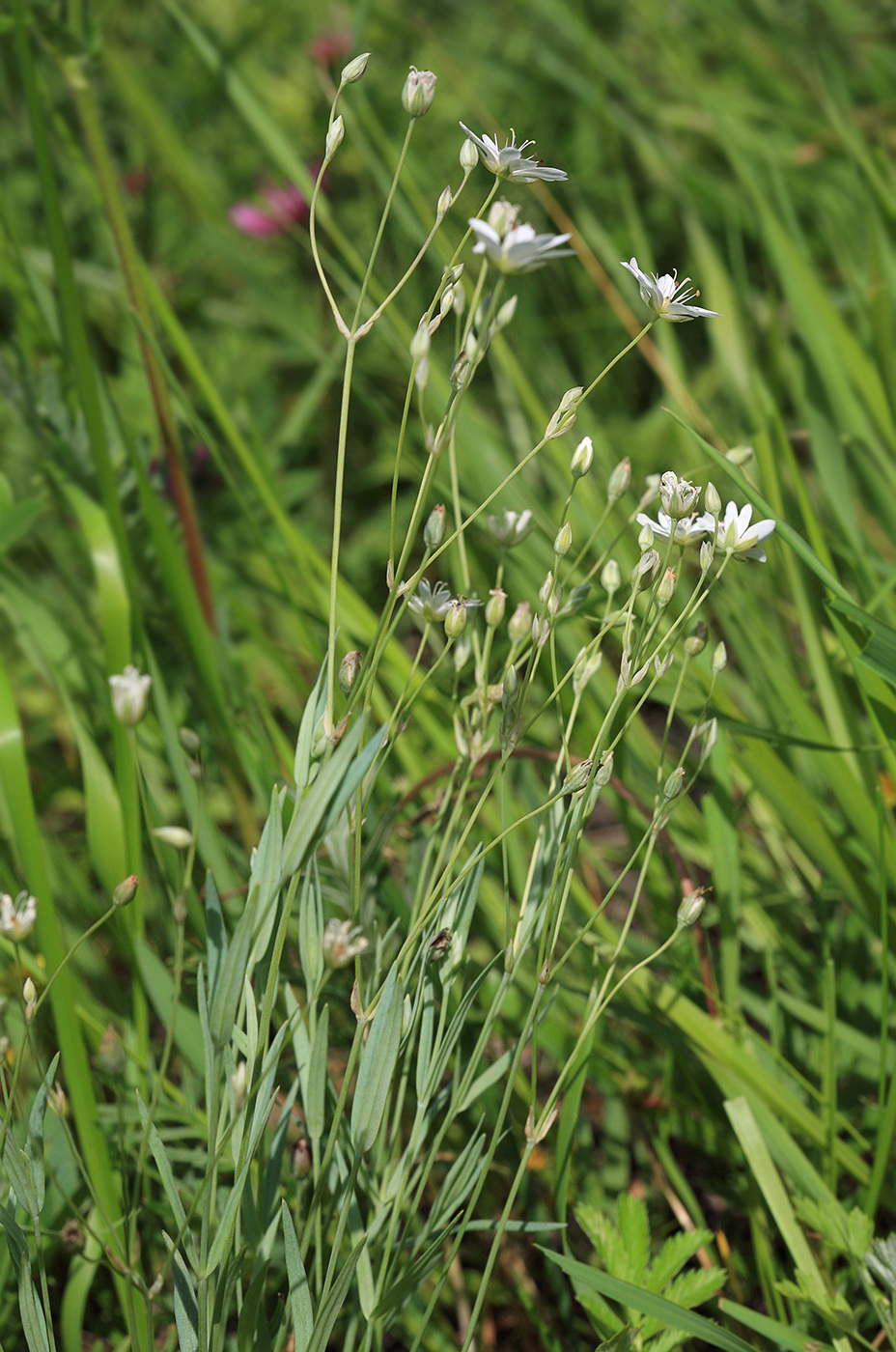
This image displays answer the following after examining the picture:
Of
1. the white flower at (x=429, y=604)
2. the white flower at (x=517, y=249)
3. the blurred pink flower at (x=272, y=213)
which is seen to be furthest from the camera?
the blurred pink flower at (x=272, y=213)

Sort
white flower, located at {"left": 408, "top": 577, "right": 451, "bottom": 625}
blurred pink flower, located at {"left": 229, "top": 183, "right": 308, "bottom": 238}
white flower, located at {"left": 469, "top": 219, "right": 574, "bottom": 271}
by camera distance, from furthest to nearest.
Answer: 1. blurred pink flower, located at {"left": 229, "top": 183, "right": 308, "bottom": 238}
2. white flower, located at {"left": 408, "top": 577, "right": 451, "bottom": 625}
3. white flower, located at {"left": 469, "top": 219, "right": 574, "bottom": 271}

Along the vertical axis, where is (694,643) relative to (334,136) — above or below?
below

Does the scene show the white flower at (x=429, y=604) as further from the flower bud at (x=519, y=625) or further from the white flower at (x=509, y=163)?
the white flower at (x=509, y=163)

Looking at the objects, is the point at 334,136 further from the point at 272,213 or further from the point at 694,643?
the point at 272,213

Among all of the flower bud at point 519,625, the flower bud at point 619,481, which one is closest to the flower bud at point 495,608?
the flower bud at point 519,625

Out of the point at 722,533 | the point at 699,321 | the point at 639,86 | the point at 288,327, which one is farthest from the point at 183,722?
the point at 639,86

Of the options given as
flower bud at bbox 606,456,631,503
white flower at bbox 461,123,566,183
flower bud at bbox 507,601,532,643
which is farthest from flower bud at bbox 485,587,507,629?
white flower at bbox 461,123,566,183

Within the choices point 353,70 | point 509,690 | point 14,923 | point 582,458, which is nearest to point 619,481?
point 582,458

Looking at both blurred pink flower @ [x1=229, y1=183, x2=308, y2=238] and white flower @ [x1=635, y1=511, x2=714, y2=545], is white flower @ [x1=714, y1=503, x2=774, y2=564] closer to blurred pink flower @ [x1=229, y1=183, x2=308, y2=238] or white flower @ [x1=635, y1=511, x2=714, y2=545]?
white flower @ [x1=635, y1=511, x2=714, y2=545]
